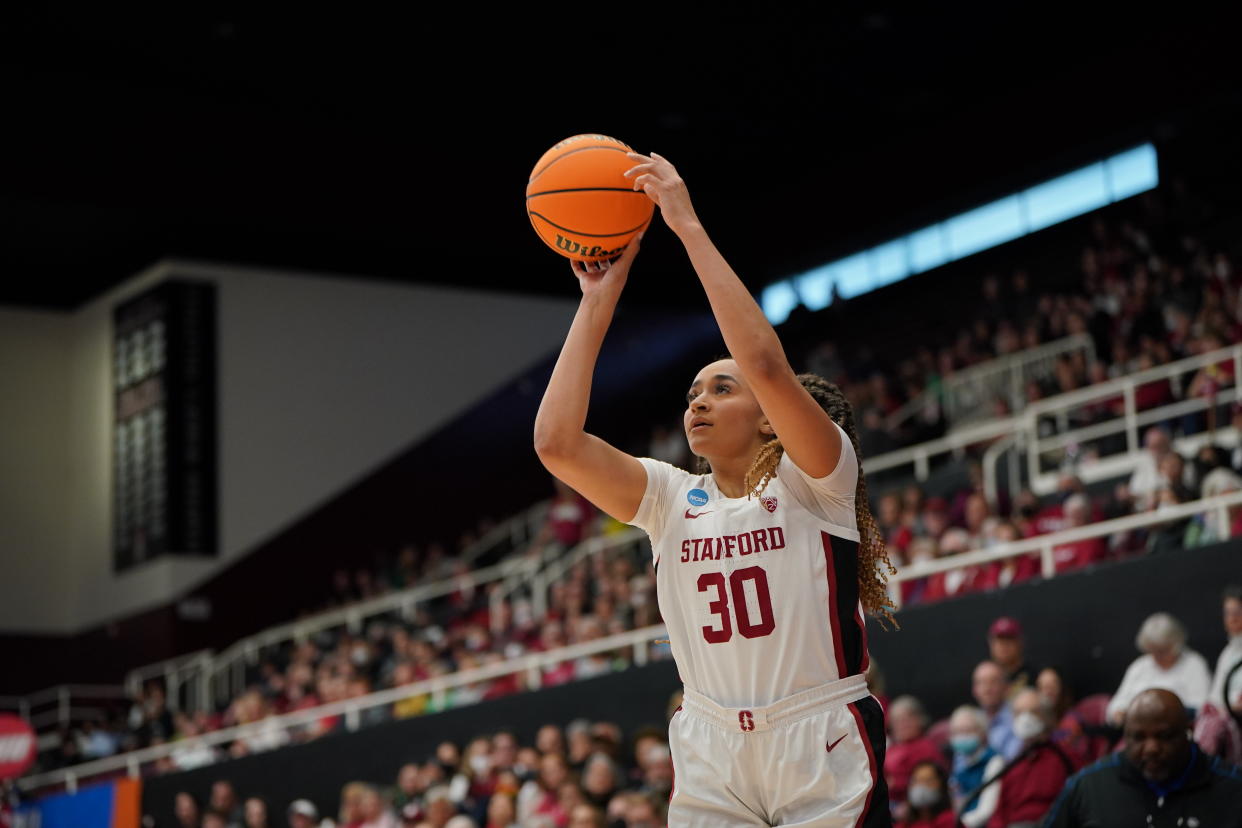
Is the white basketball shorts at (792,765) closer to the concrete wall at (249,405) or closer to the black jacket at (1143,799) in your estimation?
the black jacket at (1143,799)

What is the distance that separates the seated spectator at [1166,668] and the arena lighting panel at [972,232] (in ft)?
32.5

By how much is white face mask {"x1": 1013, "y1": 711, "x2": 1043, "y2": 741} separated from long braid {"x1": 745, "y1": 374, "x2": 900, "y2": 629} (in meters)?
4.45

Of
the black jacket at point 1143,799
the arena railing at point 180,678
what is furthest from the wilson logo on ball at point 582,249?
the arena railing at point 180,678

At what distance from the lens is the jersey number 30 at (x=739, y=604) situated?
417 cm

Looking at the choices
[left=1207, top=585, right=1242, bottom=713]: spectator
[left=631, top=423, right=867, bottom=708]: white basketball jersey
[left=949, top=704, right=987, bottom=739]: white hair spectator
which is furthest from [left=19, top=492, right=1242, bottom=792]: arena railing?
[left=631, top=423, right=867, bottom=708]: white basketball jersey

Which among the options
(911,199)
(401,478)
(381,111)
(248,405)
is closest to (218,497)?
(248,405)

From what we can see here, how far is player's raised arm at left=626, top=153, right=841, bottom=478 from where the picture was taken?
4000mm

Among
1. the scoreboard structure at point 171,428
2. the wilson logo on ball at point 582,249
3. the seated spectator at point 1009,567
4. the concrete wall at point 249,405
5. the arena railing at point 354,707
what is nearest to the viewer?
the wilson logo on ball at point 582,249

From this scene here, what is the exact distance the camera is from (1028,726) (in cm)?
888

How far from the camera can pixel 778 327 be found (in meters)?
23.7

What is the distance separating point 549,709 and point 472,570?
9006 mm

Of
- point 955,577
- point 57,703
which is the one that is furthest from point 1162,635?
point 57,703

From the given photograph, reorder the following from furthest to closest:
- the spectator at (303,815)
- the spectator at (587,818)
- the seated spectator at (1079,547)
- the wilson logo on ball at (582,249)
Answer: the spectator at (303,815)
the seated spectator at (1079,547)
the spectator at (587,818)
the wilson logo on ball at (582,249)

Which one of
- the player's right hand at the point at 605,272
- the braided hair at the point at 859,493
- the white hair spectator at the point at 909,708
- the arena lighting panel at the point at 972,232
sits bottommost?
the white hair spectator at the point at 909,708
